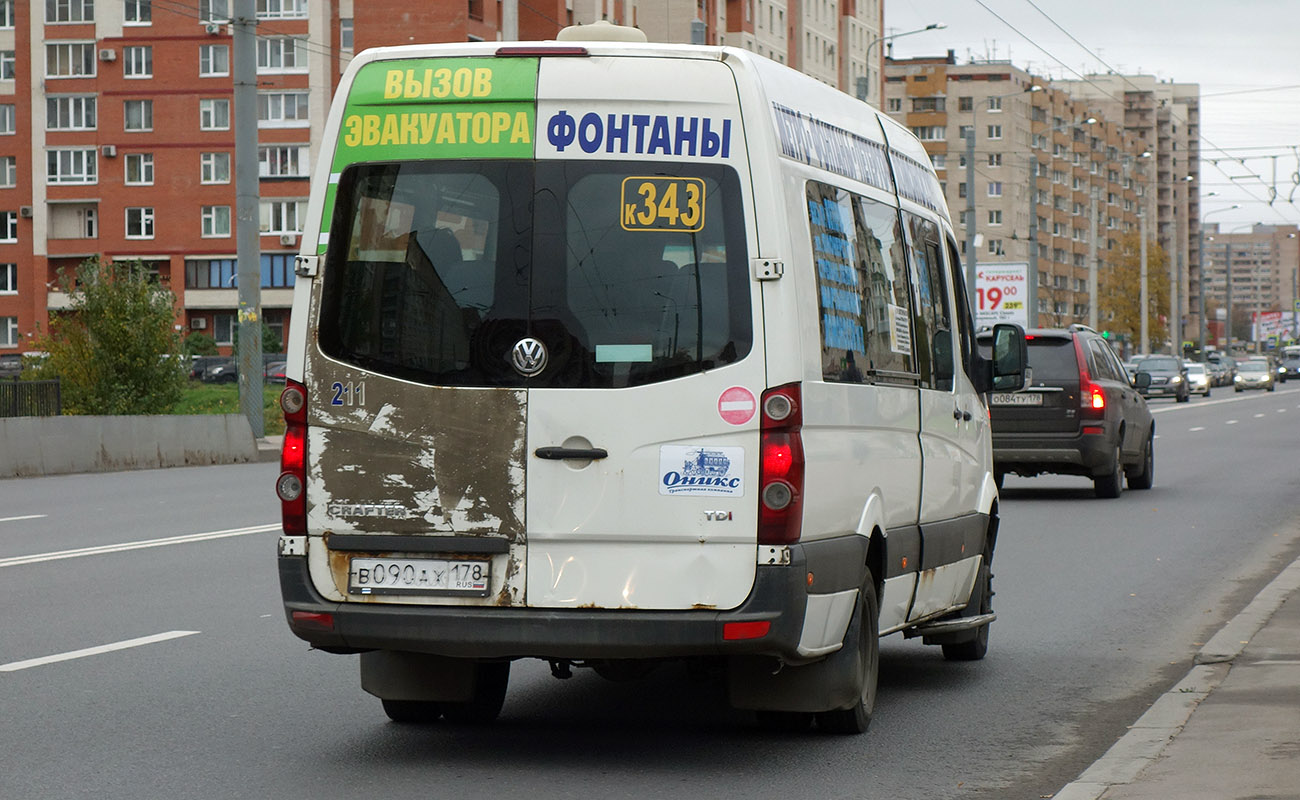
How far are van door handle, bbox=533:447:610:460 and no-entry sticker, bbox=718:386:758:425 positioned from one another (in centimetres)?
42

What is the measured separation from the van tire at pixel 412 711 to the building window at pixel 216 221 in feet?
286

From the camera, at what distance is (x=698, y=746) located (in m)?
7.49

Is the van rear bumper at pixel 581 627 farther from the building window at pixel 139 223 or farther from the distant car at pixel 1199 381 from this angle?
the building window at pixel 139 223

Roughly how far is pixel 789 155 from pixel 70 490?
17904 mm

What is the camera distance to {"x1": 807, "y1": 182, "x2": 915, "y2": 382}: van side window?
7.24 meters

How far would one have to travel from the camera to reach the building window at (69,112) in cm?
9450

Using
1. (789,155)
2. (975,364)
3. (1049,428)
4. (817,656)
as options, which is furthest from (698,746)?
(1049,428)

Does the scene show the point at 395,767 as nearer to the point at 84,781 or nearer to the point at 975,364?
the point at 84,781

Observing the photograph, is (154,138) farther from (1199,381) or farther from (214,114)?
(1199,381)

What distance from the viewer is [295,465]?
23.1ft

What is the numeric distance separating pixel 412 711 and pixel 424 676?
1.02 ft

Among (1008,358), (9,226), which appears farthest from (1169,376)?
(1008,358)

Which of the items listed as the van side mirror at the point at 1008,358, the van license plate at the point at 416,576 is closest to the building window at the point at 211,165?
the van side mirror at the point at 1008,358

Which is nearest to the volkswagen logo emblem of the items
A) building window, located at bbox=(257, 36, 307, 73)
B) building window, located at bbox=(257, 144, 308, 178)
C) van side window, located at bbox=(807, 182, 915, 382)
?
van side window, located at bbox=(807, 182, 915, 382)
